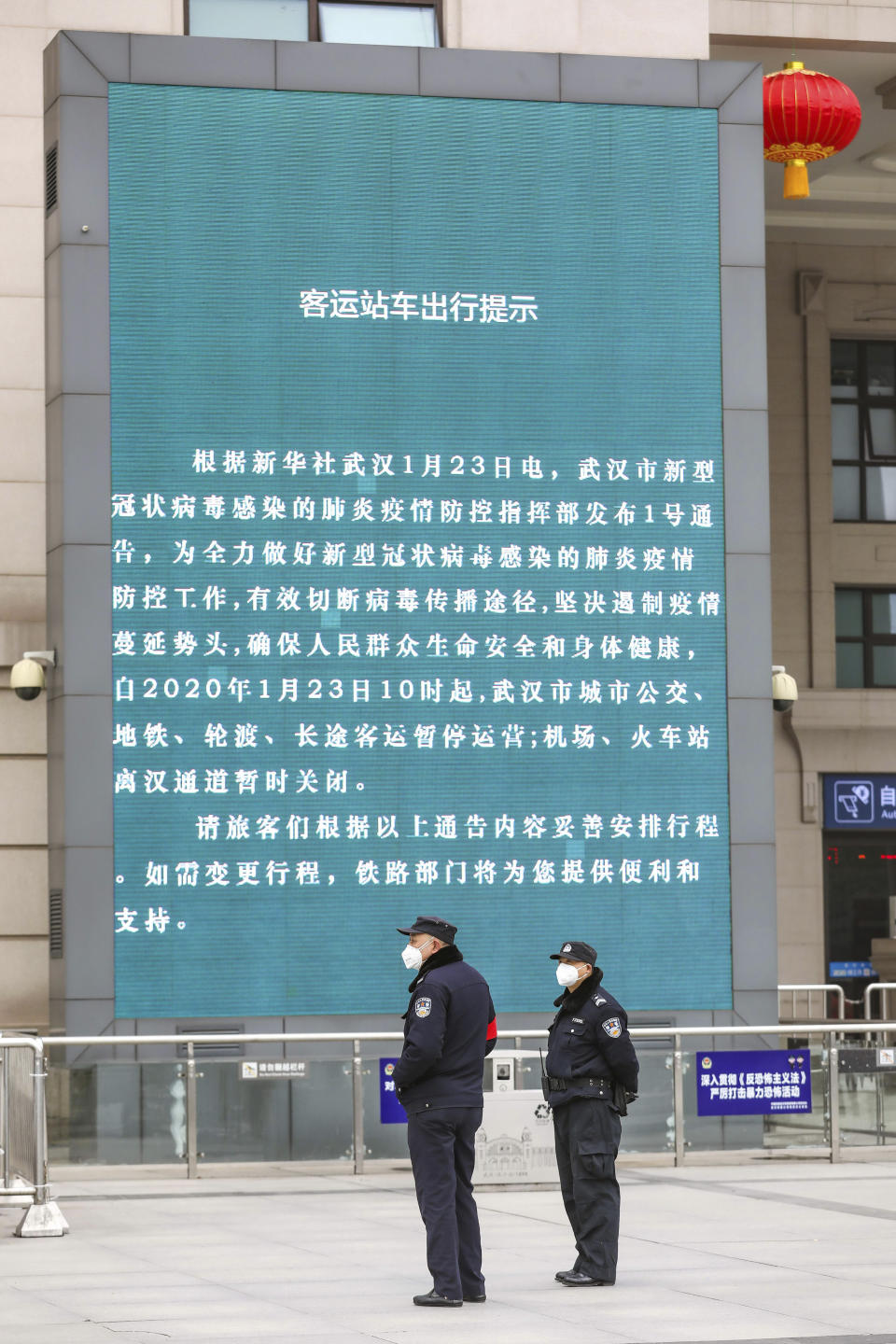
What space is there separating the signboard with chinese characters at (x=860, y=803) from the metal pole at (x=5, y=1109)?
65.4 ft

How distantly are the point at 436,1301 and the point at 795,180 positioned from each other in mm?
12599

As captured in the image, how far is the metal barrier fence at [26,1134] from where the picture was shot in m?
12.4

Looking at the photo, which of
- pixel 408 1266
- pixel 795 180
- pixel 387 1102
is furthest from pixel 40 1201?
pixel 795 180

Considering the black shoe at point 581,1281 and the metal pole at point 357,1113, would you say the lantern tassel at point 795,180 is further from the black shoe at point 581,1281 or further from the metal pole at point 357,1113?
the black shoe at point 581,1281

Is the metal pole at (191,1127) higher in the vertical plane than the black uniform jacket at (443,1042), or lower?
lower

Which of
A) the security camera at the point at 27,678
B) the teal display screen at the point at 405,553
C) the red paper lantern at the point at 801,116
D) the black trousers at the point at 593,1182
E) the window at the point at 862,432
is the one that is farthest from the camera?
the window at the point at 862,432

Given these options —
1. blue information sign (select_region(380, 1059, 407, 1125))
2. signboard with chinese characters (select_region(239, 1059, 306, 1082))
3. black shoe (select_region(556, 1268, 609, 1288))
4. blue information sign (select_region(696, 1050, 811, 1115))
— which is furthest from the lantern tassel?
black shoe (select_region(556, 1268, 609, 1288))

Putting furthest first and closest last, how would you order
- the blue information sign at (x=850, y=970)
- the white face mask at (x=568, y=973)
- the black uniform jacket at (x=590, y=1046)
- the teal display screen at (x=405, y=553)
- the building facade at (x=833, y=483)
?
the blue information sign at (x=850, y=970) < the building facade at (x=833, y=483) < the teal display screen at (x=405, y=553) < the white face mask at (x=568, y=973) < the black uniform jacket at (x=590, y=1046)

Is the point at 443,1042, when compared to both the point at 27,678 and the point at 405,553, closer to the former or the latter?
the point at 405,553

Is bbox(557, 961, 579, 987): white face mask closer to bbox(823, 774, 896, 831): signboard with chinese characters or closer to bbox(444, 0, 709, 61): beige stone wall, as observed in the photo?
bbox(444, 0, 709, 61): beige stone wall

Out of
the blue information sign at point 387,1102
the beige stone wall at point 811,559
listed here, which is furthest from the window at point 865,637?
the blue information sign at point 387,1102

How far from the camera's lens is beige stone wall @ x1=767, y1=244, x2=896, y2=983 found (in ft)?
102

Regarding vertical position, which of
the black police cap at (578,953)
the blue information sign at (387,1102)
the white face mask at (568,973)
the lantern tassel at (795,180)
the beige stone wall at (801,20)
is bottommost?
the blue information sign at (387,1102)

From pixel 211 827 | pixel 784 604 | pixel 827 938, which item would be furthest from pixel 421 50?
pixel 827 938
